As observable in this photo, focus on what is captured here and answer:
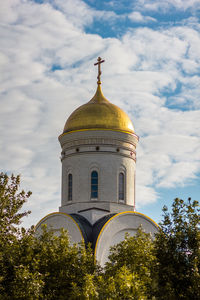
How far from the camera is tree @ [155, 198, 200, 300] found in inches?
603

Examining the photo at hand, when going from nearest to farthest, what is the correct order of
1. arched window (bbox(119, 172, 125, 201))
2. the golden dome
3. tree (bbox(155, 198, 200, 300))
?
tree (bbox(155, 198, 200, 300))
arched window (bbox(119, 172, 125, 201))
the golden dome

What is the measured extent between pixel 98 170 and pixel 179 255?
42.5 ft

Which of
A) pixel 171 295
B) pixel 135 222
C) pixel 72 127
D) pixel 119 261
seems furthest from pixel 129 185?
pixel 171 295

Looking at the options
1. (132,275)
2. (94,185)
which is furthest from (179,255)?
(94,185)

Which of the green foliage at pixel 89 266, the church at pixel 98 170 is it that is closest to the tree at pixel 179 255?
the green foliage at pixel 89 266

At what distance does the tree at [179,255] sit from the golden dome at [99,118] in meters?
13.0

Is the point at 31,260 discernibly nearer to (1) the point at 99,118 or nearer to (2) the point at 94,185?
(2) the point at 94,185

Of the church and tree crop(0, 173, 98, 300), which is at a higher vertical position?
the church

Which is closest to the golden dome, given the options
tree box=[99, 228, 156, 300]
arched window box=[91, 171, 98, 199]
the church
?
the church

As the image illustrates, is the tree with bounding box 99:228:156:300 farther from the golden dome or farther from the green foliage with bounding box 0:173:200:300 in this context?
the golden dome

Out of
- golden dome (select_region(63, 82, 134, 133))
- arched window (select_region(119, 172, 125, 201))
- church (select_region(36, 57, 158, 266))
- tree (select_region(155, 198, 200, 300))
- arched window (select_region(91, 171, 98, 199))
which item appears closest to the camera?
tree (select_region(155, 198, 200, 300))

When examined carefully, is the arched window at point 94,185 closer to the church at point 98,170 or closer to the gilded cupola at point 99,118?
the church at point 98,170

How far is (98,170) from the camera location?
2852 centimetres

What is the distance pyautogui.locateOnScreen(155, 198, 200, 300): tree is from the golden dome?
13025mm
